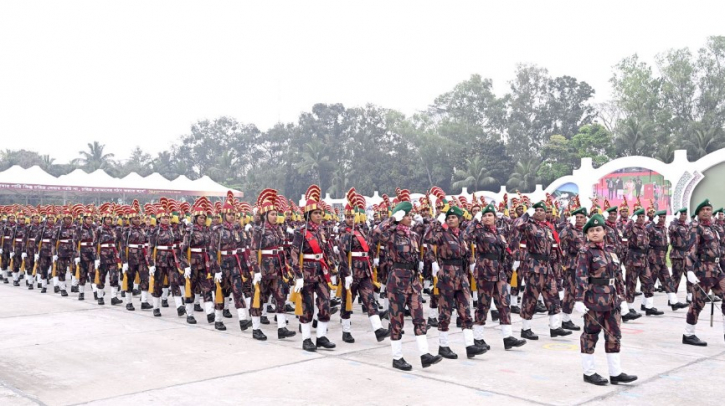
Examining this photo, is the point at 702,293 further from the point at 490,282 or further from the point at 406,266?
the point at 406,266

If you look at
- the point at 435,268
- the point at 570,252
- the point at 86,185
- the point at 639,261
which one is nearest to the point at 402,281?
the point at 435,268

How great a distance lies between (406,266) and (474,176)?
1839 inches

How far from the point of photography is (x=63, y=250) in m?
15.6

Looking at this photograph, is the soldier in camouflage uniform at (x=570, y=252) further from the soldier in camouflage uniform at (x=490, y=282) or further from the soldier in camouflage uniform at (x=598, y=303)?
the soldier in camouflage uniform at (x=598, y=303)

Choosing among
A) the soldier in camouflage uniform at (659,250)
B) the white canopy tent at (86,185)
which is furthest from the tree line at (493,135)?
the soldier in camouflage uniform at (659,250)

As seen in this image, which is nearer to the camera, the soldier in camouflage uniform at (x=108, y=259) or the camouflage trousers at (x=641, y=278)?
the camouflage trousers at (x=641, y=278)

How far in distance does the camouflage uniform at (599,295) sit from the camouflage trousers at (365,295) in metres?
3.22

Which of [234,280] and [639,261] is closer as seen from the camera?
[234,280]

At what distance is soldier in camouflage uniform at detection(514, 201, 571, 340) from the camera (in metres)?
9.45

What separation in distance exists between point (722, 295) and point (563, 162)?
47.5 m

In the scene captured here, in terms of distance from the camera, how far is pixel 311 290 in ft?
29.2

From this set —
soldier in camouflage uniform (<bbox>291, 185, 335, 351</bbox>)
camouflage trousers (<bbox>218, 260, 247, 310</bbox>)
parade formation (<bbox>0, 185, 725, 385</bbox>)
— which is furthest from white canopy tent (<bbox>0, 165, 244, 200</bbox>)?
soldier in camouflage uniform (<bbox>291, 185, 335, 351</bbox>)

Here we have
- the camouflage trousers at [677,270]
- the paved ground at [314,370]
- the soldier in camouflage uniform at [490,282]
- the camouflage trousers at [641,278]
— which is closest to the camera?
the paved ground at [314,370]

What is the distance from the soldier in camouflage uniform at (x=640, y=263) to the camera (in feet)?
38.9
